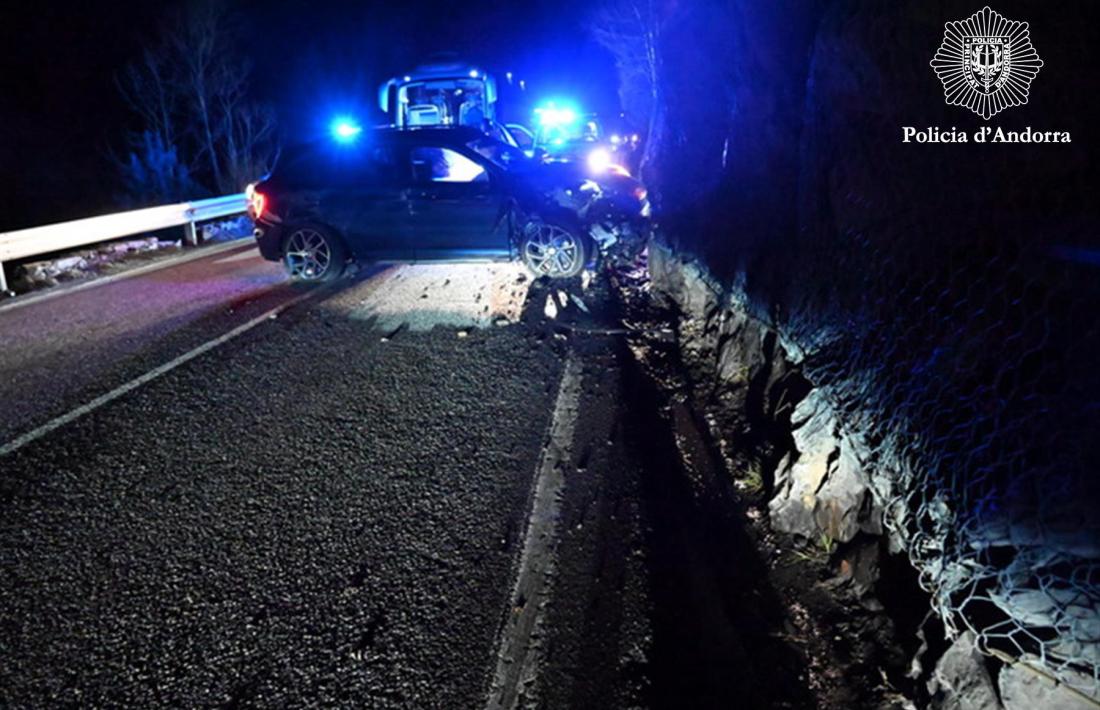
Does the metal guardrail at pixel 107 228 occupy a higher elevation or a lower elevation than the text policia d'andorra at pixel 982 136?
lower

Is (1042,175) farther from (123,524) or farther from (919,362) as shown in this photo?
(123,524)

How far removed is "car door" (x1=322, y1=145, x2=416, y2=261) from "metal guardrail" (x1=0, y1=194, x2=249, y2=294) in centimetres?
407

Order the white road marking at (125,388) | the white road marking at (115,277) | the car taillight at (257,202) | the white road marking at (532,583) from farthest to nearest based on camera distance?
1. the car taillight at (257,202)
2. the white road marking at (115,277)
3. the white road marking at (125,388)
4. the white road marking at (532,583)

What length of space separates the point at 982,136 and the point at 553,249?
5775 mm

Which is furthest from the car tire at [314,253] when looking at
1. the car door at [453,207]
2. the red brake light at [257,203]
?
the car door at [453,207]

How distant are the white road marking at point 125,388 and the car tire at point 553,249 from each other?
120 inches

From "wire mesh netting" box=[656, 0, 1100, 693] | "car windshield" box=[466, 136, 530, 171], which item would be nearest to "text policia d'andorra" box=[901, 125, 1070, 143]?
"wire mesh netting" box=[656, 0, 1100, 693]

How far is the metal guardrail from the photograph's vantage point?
8297mm

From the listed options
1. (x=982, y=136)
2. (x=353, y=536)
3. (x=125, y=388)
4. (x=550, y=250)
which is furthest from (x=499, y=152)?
(x=982, y=136)

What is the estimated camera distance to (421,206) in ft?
25.5

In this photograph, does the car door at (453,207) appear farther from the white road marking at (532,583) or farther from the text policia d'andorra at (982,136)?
the text policia d'andorra at (982,136)

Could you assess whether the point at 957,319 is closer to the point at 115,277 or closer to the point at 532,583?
the point at 532,583

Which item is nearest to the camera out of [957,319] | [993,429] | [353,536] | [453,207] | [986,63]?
[993,429]

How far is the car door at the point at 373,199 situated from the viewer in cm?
780
